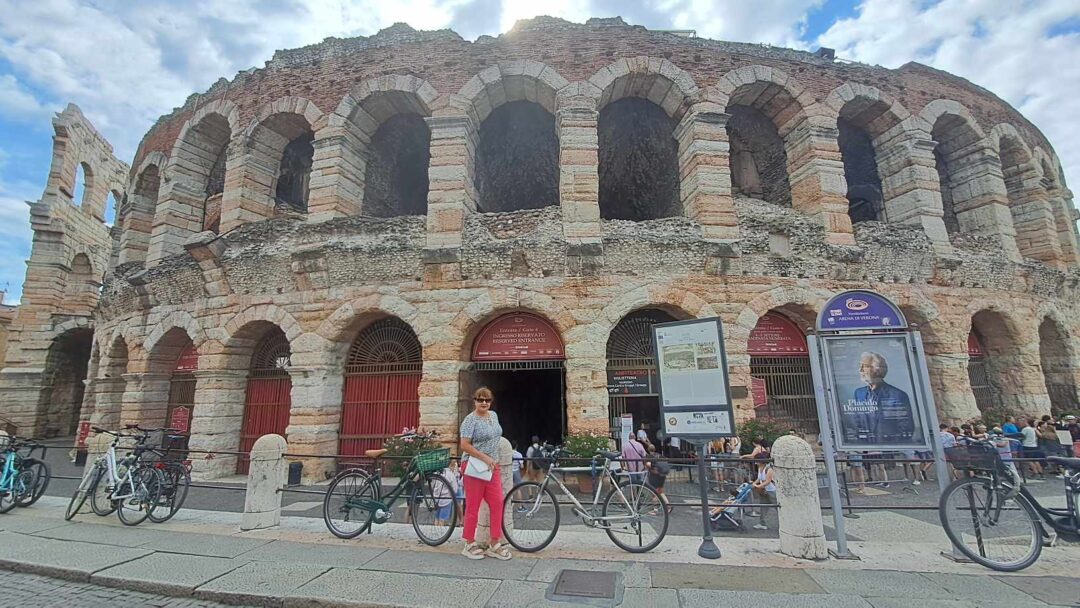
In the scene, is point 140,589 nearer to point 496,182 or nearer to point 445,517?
point 445,517

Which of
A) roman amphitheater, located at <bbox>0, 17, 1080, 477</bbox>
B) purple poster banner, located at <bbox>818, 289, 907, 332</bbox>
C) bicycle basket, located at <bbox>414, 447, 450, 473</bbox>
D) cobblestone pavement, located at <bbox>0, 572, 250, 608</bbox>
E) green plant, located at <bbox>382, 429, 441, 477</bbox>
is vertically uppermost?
roman amphitheater, located at <bbox>0, 17, 1080, 477</bbox>

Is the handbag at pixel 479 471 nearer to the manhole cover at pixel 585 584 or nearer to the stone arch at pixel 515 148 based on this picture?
the manhole cover at pixel 585 584

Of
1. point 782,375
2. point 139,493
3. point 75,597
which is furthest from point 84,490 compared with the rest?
point 782,375

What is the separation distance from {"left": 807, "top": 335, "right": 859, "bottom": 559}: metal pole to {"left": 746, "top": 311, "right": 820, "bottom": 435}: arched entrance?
516 cm

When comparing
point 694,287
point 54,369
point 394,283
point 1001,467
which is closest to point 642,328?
point 694,287

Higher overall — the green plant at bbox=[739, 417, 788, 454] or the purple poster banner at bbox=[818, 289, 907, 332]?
the purple poster banner at bbox=[818, 289, 907, 332]

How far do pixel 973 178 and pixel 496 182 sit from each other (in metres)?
13.4

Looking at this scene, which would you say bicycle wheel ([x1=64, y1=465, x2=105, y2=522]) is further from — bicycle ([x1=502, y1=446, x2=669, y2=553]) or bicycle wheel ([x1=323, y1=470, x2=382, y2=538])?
bicycle ([x1=502, y1=446, x2=669, y2=553])

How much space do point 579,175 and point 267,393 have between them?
890 cm

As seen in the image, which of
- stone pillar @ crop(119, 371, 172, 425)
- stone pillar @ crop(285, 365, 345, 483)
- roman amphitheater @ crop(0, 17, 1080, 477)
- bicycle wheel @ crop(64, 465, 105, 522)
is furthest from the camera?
stone pillar @ crop(119, 371, 172, 425)

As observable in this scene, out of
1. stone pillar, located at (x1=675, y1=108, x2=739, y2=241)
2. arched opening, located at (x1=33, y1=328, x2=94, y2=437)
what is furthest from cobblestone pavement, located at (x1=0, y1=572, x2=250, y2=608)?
arched opening, located at (x1=33, y1=328, x2=94, y2=437)

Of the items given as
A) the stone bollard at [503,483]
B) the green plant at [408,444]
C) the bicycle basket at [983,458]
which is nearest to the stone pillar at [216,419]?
the green plant at [408,444]

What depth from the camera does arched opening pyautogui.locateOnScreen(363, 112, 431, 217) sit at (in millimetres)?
12156

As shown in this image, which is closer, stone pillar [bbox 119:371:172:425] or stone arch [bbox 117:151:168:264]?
stone pillar [bbox 119:371:172:425]
